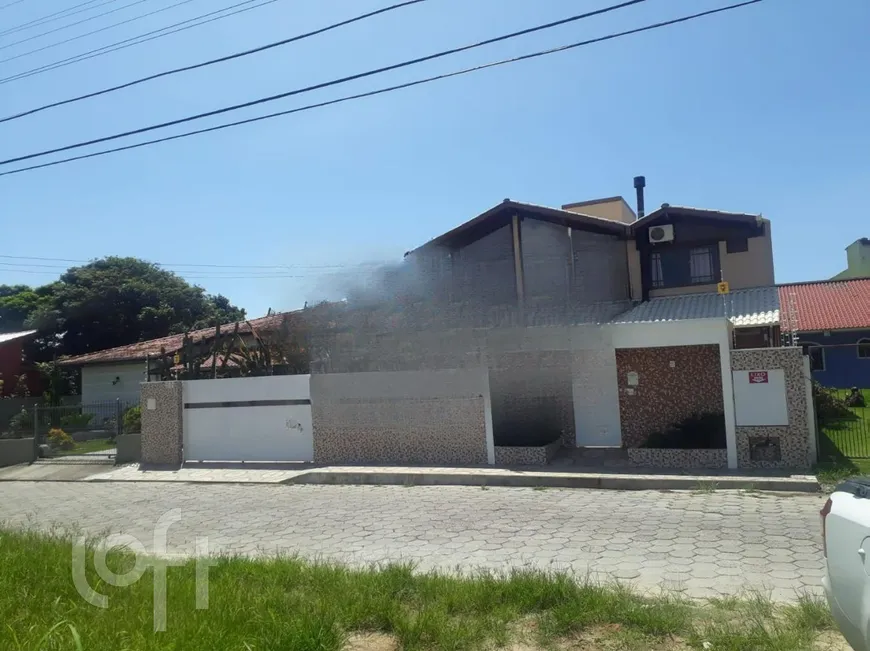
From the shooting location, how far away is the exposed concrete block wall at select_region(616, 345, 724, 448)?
12.9 m

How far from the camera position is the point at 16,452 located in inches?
667

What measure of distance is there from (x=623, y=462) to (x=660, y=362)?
2.64 m

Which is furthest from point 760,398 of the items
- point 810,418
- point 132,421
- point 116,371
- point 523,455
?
point 116,371

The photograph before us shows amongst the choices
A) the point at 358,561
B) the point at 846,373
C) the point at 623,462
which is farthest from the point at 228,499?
the point at 846,373

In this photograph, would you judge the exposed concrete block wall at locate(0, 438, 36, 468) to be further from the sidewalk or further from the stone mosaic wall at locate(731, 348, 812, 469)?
the stone mosaic wall at locate(731, 348, 812, 469)

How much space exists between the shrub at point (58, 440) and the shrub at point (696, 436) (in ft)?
50.3

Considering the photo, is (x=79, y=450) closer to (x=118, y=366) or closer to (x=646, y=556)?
(x=118, y=366)

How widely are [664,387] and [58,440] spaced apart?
1581cm

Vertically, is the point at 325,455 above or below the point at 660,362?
below

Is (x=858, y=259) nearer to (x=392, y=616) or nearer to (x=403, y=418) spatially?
(x=403, y=418)

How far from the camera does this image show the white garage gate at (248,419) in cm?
1355

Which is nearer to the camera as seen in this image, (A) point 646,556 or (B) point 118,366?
(A) point 646,556

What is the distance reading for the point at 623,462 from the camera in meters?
11.6

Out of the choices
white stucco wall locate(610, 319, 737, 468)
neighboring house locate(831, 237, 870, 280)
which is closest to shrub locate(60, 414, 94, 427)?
white stucco wall locate(610, 319, 737, 468)
